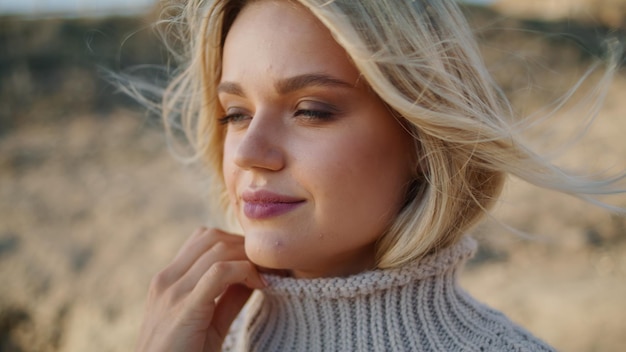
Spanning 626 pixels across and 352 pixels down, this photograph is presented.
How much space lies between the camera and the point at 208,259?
1684mm

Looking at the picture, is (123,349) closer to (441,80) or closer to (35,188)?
(441,80)

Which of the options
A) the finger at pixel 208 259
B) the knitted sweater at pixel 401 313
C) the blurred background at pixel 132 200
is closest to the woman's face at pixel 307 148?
the knitted sweater at pixel 401 313

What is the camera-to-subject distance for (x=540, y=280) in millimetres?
3967

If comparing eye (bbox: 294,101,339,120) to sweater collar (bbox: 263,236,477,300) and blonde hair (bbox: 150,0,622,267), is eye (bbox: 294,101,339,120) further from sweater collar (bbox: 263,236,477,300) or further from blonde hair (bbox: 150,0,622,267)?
sweater collar (bbox: 263,236,477,300)

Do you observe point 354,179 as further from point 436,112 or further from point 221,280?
point 221,280

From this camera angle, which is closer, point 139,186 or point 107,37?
point 139,186

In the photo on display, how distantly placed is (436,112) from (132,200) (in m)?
4.59

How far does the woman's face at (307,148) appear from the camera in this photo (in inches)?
55.0

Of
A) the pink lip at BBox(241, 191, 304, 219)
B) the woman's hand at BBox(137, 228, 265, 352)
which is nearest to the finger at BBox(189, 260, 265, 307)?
the woman's hand at BBox(137, 228, 265, 352)

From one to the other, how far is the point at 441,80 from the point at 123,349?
255 centimetres

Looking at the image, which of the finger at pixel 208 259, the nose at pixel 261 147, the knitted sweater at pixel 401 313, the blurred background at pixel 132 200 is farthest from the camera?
the blurred background at pixel 132 200

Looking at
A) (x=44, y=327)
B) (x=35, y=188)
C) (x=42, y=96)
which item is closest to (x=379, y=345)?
(x=44, y=327)

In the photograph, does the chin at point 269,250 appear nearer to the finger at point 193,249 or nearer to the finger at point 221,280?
the finger at point 221,280

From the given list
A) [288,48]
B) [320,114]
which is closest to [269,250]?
[320,114]
